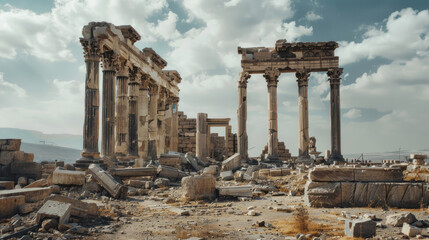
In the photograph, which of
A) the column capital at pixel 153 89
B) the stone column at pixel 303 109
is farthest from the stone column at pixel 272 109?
the column capital at pixel 153 89

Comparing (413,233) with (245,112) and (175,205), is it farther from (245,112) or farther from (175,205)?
(245,112)

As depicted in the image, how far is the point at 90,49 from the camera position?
15.3 meters

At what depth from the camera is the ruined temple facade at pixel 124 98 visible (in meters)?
15.4

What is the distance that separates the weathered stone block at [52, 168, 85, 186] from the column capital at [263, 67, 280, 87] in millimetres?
14720

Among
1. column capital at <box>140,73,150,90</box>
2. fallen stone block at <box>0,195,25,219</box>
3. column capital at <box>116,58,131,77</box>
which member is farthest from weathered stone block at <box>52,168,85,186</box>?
column capital at <box>140,73,150,90</box>

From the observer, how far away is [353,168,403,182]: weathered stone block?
8406 millimetres

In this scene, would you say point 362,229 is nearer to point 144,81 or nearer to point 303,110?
point 303,110

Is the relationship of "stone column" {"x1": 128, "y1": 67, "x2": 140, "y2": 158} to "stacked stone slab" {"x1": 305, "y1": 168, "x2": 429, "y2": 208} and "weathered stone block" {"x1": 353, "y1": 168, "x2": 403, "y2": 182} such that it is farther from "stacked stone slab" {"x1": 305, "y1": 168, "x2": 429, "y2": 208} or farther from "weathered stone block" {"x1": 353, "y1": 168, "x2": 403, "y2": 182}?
"weathered stone block" {"x1": 353, "y1": 168, "x2": 403, "y2": 182}

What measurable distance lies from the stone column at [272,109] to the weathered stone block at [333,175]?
46.8 ft

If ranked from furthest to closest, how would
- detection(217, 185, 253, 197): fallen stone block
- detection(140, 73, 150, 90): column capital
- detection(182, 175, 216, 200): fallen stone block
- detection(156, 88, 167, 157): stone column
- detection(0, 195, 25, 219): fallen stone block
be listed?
detection(156, 88, 167, 157): stone column, detection(140, 73, 150, 90): column capital, detection(217, 185, 253, 197): fallen stone block, detection(182, 175, 216, 200): fallen stone block, detection(0, 195, 25, 219): fallen stone block

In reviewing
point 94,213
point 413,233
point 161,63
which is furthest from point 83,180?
point 161,63

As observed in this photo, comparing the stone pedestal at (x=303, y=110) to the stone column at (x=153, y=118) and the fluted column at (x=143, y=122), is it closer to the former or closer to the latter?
the stone column at (x=153, y=118)

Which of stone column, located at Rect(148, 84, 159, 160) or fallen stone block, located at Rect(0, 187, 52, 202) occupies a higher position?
stone column, located at Rect(148, 84, 159, 160)

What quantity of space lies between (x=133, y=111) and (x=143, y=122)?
57.5 inches
